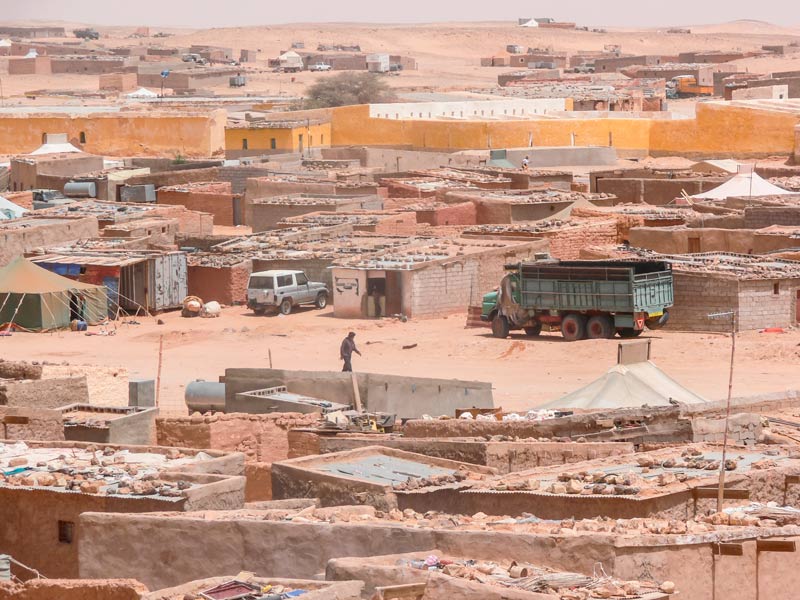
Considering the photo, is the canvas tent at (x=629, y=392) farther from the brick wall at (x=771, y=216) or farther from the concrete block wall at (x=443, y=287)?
the brick wall at (x=771, y=216)

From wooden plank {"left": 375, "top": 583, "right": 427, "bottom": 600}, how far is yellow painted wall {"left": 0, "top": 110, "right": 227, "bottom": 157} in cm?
5999

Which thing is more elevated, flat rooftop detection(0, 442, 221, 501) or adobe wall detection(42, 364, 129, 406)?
flat rooftop detection(0, 442, 221, 501)

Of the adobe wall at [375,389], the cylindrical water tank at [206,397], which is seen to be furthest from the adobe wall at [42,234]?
the adobe wall at [375,389]

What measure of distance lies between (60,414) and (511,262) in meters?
17.1

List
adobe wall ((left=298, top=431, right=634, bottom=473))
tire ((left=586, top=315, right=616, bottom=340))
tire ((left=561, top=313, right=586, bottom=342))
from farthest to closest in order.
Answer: tire ((left=561, top=313, right=586, bottom=342)) < tire ((left=586, top=315, right=616, bottom=340)) < adobe wall ((left=298, top=431, right=634, bottom=473))

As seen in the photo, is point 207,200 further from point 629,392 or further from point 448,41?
point 448,41

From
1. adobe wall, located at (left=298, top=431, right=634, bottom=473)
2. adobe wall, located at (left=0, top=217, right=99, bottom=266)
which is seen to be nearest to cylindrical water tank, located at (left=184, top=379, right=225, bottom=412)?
adobe wall, located at (left=298, top=431, right=634, bottom=473)

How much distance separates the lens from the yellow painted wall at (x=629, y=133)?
61.1 metres

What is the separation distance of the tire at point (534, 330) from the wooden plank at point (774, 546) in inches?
771

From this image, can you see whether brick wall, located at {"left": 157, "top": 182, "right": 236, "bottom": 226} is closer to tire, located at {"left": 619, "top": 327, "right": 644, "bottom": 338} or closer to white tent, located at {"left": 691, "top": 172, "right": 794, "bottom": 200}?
white tent, located at {"left": 691, "top": 172, "right": 794, "bottom": 200}

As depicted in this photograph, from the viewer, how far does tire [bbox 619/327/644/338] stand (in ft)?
98.8

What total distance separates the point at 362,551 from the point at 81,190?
3955 centimetres

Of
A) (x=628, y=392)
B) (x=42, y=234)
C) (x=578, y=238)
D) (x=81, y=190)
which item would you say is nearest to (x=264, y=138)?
(x=81, y=190)

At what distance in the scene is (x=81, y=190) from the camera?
167 feet
